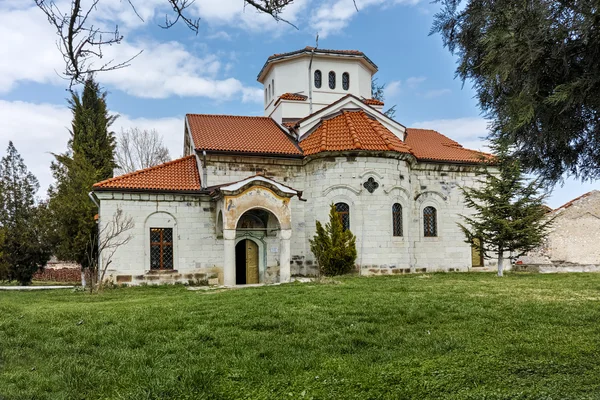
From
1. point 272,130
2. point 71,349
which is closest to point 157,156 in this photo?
point 272,130

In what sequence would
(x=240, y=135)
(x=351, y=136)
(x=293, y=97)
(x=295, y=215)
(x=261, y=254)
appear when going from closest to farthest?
1. (x=261, y=254)
2. (x=351, y=136)
3. (x=295, y=215)
4. (x=240, y=135)
5. (x=293, y=97)

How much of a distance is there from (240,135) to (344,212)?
16.8 ft

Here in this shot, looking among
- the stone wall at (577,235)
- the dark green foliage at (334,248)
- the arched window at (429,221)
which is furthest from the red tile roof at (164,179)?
the stone wall at (577,235)

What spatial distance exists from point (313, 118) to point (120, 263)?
8793 mm

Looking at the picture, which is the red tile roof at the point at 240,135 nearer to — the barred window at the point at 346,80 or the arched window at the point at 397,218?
the barred window at the point at 346,80

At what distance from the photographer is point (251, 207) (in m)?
16.3

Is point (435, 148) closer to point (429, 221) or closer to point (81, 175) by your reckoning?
point (429, 221)

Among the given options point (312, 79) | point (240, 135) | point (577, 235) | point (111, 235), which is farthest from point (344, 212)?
point (577, 235)

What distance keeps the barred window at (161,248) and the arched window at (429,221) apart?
981cm

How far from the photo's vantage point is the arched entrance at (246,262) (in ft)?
60.5

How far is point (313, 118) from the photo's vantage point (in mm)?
19969

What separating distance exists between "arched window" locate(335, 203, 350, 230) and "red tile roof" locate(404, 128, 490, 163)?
4.10 meters

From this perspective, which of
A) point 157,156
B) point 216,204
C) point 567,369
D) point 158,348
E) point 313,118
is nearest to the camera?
point 567,369

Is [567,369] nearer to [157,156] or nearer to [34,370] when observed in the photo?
[34,370]
